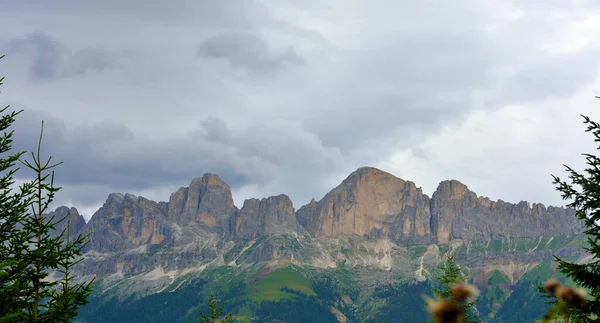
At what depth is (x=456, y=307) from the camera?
5.20 metres

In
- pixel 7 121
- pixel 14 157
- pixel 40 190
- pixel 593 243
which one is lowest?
pixel 593 243

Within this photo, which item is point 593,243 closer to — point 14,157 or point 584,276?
point 584,276

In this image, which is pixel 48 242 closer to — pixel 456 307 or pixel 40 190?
pixel 40 190

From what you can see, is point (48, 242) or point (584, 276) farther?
point (584, 276)

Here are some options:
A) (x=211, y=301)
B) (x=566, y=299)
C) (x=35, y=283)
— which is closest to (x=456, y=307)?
(x=566, y=299)

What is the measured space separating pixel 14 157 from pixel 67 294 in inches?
254

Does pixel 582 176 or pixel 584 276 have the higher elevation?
pixel 582 176

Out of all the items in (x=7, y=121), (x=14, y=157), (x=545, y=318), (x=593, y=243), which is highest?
(x=7, y=121)

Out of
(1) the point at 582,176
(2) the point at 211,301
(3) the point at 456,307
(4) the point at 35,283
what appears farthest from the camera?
(2) the point at 211,301

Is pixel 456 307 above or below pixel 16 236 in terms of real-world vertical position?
below

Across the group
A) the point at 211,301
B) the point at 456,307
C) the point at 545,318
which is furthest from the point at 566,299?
the point at 211,301

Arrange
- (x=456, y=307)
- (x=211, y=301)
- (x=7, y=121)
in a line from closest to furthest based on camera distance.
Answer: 1. (x=456, y=307)
2. (x=7, y=121)
3. (x=211, y=301)

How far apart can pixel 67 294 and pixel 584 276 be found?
17295 millimetres

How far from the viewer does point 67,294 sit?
19.7 m
